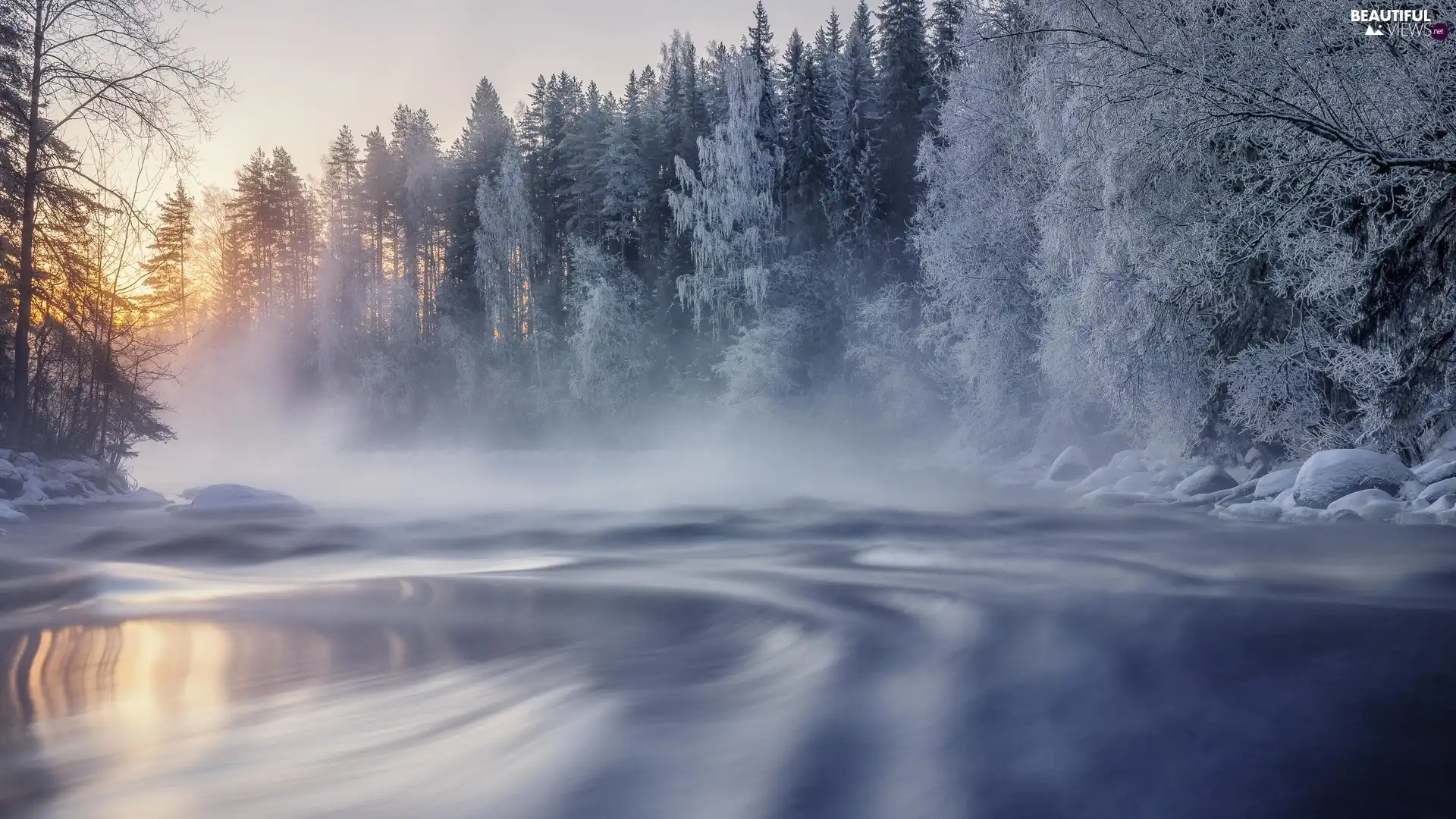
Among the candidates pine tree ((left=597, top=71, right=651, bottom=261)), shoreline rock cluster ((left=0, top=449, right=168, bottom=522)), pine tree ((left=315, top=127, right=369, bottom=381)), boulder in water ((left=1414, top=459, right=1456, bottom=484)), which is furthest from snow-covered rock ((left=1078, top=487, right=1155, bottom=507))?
pine tree ((left=315, top=127, right=369, bottom=381))

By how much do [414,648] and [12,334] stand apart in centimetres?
1542

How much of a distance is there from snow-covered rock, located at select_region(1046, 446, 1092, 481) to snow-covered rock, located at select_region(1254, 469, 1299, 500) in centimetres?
735

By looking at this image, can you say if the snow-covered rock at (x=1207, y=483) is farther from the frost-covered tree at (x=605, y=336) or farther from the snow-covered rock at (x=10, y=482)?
the frost-covered tree at (x=605, y=336)

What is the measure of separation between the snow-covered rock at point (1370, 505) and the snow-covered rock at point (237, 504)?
52.2 feet

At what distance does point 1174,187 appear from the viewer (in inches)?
571

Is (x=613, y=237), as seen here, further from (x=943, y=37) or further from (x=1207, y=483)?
(x=1207, y=483)

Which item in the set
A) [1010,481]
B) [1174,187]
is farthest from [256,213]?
[1174,187]

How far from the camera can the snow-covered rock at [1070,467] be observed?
22203 mm

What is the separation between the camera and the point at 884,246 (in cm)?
3572

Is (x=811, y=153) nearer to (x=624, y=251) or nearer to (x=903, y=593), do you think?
(x=624, y=251)

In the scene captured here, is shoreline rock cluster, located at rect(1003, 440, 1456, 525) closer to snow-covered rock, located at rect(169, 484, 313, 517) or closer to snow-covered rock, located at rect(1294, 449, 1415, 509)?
snow-covered rock, located at rect(1294, 449, 1415, 509)

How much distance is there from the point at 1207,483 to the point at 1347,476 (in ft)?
10.8

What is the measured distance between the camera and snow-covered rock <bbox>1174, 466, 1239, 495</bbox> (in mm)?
16062

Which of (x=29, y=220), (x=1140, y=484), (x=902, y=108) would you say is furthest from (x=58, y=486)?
(x=902, y=108)
